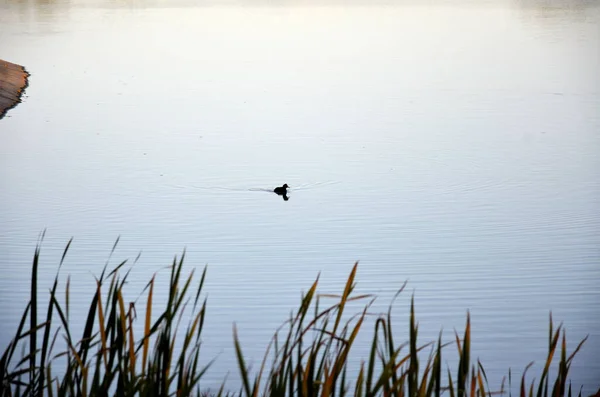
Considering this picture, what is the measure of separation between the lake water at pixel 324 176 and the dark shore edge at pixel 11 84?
9.2 inches

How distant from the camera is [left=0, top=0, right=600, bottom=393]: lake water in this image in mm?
5227

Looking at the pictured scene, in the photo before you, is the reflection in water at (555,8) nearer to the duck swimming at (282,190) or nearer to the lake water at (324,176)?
the lake water at (324,176)

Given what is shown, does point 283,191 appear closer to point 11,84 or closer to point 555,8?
point 11,84

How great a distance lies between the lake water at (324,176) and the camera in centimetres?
523

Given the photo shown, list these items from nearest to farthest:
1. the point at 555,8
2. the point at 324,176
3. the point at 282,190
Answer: the point at 282,190 < the point at 324,176 < the point at 555,8

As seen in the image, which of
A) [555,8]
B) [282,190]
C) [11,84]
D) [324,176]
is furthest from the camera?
[555,8]

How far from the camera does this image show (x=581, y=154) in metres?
8.97

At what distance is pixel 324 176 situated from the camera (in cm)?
818

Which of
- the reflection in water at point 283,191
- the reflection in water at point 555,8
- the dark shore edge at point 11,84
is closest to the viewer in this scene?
the reflection in water at point 283,191

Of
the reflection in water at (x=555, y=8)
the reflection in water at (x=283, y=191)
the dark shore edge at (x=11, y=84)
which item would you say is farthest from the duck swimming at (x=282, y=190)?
the reflection in water at (x=555, y=8)

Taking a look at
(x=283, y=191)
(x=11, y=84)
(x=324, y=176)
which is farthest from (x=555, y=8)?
(x=283, y=191)

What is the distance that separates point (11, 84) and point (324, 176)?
6.76 m

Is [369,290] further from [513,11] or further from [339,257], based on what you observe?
[513,11]

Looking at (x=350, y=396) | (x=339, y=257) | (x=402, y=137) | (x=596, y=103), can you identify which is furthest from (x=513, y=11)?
(x=350, y=396)
